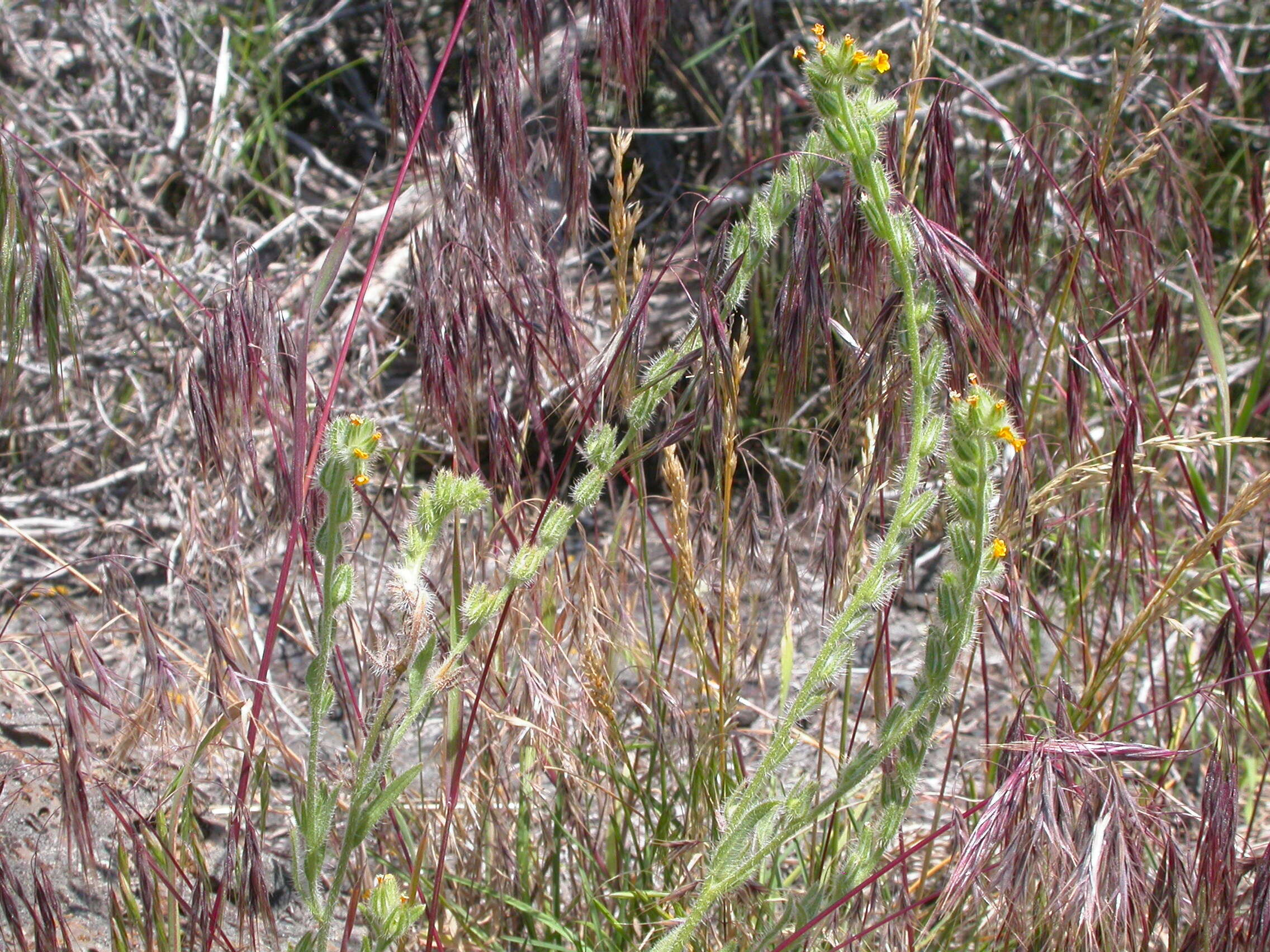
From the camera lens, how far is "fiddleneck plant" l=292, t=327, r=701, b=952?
3.32 ft

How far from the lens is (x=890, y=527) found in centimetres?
105

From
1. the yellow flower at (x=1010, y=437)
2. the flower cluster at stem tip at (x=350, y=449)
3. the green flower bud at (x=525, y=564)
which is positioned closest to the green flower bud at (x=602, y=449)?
the green flower bud at (x=525, y=564)

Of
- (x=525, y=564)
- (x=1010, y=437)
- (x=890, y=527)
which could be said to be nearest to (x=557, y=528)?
(x=525, y=564)

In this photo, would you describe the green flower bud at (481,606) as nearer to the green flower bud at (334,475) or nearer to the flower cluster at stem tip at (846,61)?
the green flower bud at (334,475)

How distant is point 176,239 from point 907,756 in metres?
2.47

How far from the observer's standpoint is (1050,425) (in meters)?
2.66

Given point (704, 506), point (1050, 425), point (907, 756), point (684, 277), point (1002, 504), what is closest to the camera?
point (907, 756)

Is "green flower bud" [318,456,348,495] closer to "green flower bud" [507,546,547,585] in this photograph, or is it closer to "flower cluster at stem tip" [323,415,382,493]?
"flower cluster at stem tip" [323,415,382,493]

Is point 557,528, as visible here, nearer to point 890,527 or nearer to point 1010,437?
point 890,527

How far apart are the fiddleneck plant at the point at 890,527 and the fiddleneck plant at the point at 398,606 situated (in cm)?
25

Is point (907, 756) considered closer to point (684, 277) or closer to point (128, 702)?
point (128, 702)

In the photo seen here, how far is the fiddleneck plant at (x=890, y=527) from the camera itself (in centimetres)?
95

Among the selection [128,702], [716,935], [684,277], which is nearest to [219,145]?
[684,277]

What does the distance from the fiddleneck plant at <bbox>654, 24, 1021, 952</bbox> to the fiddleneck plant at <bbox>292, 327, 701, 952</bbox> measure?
0.25 meters
